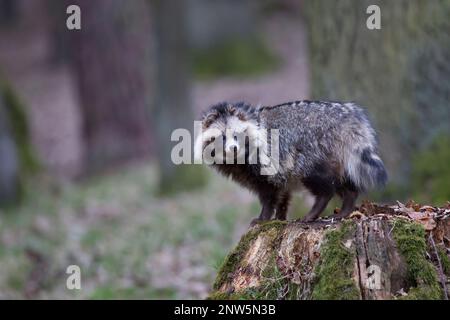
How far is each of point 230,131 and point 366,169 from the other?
42.9 inches

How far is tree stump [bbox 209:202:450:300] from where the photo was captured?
5.02 metres

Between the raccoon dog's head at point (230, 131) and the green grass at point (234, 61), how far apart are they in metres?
18.4

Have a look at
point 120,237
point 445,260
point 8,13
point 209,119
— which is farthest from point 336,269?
point 8,13

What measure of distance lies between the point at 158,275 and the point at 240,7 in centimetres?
1700

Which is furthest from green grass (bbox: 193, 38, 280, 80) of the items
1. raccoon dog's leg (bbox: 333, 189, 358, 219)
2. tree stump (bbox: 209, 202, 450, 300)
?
Answer: tree stump (bbox: 209, 202, 450, 300)

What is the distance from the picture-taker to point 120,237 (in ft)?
38.6

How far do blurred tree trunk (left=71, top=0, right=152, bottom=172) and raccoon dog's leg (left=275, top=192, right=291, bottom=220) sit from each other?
10589mm

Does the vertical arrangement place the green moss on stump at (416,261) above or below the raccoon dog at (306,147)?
below

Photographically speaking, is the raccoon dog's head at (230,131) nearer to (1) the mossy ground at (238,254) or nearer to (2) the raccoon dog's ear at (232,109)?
(2) the raccoon dog's ear at (232,109)

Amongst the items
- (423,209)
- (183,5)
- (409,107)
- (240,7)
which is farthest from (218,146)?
(240,7)

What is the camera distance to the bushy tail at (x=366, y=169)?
20.0 feet

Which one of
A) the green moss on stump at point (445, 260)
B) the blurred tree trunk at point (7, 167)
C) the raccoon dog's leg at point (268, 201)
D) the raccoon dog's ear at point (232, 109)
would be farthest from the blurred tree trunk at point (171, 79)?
the green moss on stump at point (445, 260)

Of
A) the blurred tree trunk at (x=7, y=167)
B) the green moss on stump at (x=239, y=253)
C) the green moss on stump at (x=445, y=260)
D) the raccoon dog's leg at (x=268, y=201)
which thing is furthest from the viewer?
the blurred tree trunk at (x=7, y=167)

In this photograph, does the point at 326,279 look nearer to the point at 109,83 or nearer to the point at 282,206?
the point at 282,206
